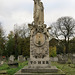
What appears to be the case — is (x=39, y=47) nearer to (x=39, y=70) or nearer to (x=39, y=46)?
(x=39, y=46)

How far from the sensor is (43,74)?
8281 millimetres

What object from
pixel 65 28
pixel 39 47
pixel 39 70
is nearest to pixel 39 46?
pixel 39 47

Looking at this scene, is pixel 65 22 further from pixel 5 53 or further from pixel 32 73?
pixel 32 73

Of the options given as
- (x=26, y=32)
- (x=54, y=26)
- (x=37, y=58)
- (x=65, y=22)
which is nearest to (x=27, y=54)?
(x=26, y=32)

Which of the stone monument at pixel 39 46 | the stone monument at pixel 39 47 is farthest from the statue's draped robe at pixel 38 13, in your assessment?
the stone monument at pixel 39 46

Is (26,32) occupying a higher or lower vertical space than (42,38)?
higher

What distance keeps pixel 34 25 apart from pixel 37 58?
2.83 meters

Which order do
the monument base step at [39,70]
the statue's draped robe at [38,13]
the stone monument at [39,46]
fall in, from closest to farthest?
the monument base step at [39,70], the stone monument at [39,46], the statue's draped robe at [38,13]

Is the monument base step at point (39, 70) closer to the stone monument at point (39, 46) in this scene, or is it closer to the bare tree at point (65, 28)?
the stone monument at point (39, 46)

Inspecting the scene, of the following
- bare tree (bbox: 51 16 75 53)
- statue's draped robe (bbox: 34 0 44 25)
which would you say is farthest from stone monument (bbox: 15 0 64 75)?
bare tree (bbox: 51 16 75 53)

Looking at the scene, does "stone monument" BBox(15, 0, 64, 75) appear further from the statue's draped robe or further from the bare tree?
the bare tree

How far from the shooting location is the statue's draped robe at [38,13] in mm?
10641

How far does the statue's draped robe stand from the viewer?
10.6 meters

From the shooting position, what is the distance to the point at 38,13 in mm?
10664
